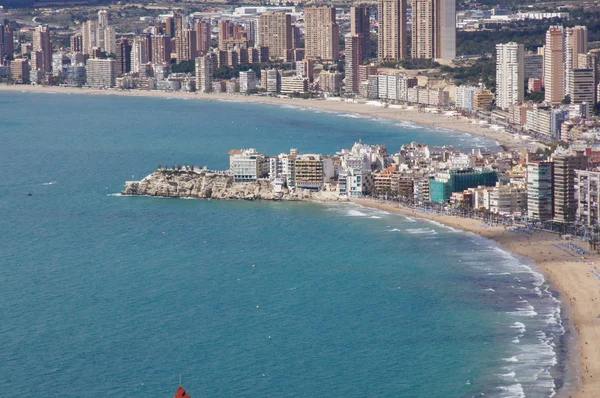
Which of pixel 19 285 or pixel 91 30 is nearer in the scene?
pixel 19 285

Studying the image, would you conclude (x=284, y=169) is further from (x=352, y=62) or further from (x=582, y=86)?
(x=352, y=62)

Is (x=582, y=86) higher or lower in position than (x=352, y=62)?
lower

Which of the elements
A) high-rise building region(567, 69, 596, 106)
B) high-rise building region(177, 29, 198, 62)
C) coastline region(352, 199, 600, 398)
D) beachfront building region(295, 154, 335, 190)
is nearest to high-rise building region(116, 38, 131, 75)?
high-rise building region(177, 29, 198, 62)

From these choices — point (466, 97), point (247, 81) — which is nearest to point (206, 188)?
point (466, 97)

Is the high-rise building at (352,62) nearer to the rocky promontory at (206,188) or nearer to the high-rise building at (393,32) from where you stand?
the high-rise building at (393,32)

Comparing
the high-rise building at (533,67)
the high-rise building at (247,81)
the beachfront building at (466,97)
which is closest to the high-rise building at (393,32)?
the high-rise building at (247,81)

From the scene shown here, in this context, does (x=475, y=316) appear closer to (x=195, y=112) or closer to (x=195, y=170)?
(x=195, y=170)

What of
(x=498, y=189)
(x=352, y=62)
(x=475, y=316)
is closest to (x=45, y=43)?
(x=352, y=62)

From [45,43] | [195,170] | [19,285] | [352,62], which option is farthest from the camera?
[45,43]
